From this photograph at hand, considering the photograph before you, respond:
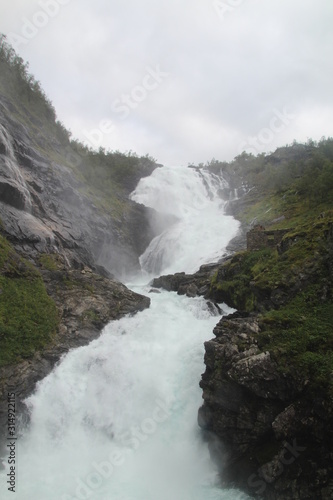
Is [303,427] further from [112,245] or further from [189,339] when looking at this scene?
[112,245]

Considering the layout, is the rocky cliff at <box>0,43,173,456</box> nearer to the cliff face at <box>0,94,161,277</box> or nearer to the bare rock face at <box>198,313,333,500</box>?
the cliff face at <box>0,94,161,277</box>

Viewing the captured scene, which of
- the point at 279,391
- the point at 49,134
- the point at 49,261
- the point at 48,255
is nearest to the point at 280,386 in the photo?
the point at 279,391

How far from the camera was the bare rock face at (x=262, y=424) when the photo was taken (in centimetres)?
818

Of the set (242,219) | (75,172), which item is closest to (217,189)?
(242,219)

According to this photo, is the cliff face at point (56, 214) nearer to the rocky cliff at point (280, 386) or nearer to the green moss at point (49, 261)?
the green moss at point (49, 261)

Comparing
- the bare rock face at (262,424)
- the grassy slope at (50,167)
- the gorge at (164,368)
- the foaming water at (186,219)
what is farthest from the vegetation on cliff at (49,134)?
the bare rock face at (262,424)

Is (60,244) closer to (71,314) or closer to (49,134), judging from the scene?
(71,314)

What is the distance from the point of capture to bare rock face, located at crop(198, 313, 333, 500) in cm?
818

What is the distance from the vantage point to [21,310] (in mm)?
15406

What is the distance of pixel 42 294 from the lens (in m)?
17.4

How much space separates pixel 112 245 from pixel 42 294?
20.1 metres

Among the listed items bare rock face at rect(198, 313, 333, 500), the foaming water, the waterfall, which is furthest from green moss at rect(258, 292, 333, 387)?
the waterfall

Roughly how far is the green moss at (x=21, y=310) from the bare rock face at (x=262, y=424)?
8.00 m

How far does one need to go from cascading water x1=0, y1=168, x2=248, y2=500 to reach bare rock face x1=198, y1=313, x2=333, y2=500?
36.2 inches
